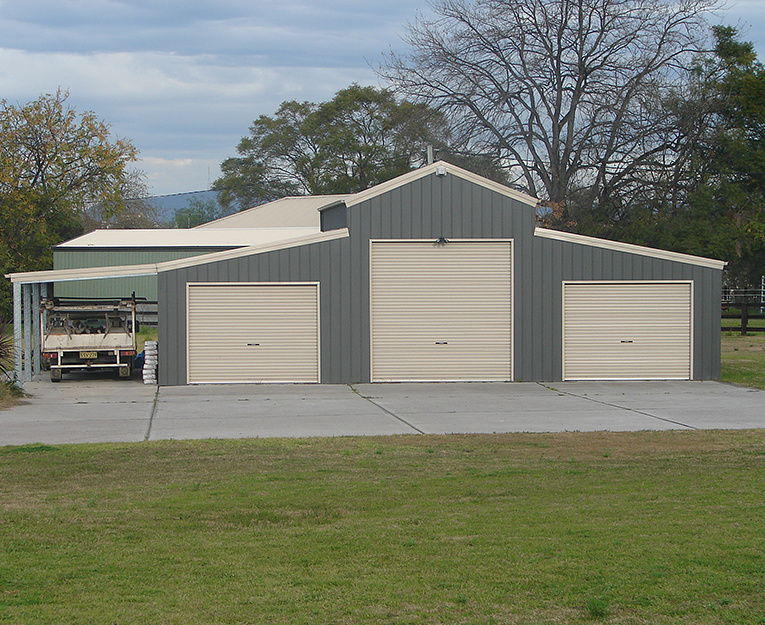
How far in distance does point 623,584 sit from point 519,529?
1.45 meters

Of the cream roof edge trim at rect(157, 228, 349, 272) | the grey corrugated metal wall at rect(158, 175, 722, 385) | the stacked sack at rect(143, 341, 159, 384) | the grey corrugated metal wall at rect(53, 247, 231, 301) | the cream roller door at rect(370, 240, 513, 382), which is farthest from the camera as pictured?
the grey corrugated metal wall at rect(53, 247, 231, 301)

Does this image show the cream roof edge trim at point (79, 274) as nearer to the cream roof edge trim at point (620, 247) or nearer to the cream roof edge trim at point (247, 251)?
the cream roof edge trim at point (247, 251)

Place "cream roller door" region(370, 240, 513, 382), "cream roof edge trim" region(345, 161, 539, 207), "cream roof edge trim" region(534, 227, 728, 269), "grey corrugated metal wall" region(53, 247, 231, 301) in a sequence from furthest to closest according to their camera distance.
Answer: "grey corrugated metal wall" region(53, 247, 231, 301) < "cream roof edge trim" region(534, 227, 728, 269) < "cream roller door" region(370, 240, 513, 382) < "cream roof edge trim" region(345, 161, 539, 207)

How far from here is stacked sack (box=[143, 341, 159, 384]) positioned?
1998 cm

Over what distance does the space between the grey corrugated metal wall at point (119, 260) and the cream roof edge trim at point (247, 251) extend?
16.7 metres

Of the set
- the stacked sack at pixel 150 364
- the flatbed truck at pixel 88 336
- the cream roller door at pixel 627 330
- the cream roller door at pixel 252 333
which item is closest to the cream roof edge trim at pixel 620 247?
the cream roller door at pixel 627 330

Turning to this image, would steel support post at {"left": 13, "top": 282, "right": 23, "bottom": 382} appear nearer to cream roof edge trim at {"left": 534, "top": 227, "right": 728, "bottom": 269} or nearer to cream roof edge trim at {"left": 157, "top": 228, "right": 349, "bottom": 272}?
cream roof edge trim at {"left": 157, "top": 228, "right": 349, "bottom": 272}

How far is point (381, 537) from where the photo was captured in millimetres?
6531

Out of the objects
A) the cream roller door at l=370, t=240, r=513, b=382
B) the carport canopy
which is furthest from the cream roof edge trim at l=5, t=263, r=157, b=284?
the cream roller door at l=370, t=240, r=513, b=382

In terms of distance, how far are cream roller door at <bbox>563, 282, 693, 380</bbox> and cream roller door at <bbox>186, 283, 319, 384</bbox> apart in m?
6.22

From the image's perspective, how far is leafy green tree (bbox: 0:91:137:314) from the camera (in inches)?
1558

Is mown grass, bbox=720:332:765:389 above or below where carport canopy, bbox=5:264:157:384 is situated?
below

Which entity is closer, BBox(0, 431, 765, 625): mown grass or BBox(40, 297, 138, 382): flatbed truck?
BBox(0, 431, 765, 625): mown grass

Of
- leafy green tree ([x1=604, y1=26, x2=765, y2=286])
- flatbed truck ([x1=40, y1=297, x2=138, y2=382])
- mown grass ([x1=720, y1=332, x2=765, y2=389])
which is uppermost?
leafy green tree ([x1=604, y1=26, x2=765, y2=286])
